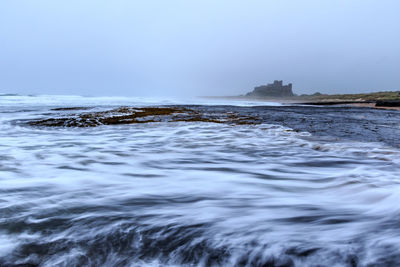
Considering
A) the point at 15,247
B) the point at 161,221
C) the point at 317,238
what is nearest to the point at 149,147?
the point at 161,221

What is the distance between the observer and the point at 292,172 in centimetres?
336

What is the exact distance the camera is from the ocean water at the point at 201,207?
4.94 feet

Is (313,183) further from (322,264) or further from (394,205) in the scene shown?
(322,264)

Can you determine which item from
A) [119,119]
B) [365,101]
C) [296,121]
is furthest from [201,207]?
[365,101]

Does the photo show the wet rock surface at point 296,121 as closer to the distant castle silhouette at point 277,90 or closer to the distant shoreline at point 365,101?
the distant shoreline at point 365,101

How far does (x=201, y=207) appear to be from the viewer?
234 centimetres

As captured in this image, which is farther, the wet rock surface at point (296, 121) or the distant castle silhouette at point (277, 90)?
the distant castle silhouette at point (277, 90)

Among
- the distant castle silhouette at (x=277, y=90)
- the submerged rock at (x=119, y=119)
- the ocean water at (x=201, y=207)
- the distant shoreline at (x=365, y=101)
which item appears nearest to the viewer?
the ocean water at (x=201, y=207)

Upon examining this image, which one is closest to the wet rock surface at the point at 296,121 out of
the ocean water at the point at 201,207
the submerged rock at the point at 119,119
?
the submerged rock at the point at 119,119

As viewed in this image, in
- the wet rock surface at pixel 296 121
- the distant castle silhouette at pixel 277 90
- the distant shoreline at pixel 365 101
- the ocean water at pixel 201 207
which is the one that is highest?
the distant castle silhouette at pixel 277 90

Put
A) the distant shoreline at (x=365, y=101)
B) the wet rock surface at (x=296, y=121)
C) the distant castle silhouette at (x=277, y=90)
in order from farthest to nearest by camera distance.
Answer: the distant castle silhouette at (x=277, y=90) < the distant shoreline at (x=365, y=101) < the wet rock surface at (x=296, y=121)

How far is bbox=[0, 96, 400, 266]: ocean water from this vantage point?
1.51m

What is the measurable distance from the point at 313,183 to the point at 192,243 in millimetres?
1907

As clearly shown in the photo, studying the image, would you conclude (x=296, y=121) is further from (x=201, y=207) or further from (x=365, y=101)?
(x=365, y=101)
